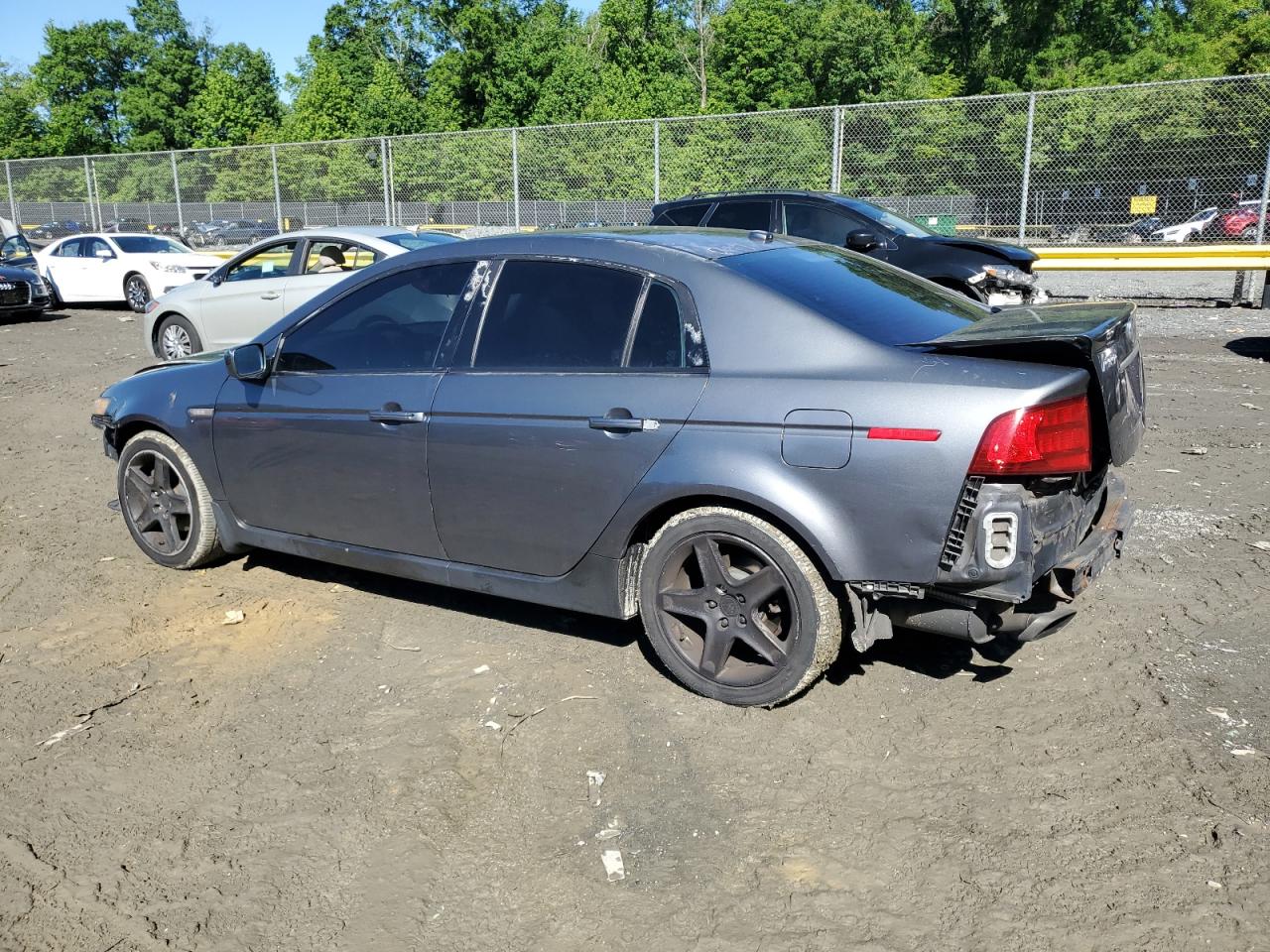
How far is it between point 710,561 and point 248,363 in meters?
2.39

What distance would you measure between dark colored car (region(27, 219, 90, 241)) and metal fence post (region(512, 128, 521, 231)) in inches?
630

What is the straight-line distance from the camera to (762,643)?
385 cm

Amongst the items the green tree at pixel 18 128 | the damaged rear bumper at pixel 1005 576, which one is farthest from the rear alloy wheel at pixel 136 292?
the green tree at pixel 18 128

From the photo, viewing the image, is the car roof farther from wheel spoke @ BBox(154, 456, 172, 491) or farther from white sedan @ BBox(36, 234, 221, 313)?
white sedan @ BBox(36, 234, 221, 313)

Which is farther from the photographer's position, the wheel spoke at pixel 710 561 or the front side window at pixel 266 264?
the front side window at pixel 266 264

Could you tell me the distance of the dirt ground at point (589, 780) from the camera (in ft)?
9.32

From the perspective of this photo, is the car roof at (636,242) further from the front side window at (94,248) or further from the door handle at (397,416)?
the front side window at (94,248)

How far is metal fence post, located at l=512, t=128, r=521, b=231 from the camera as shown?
Answer: 1978 cm

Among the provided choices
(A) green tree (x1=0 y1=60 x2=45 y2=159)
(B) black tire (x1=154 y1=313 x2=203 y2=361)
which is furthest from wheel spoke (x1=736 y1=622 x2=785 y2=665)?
(A) green tree (x1=0 y1=60 x2=45 y2=159)

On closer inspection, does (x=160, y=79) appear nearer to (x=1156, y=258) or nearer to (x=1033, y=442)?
(x=1156, y=258)

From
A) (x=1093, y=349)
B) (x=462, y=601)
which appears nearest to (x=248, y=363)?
(x=462, y=601)

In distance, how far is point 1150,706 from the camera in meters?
3.86

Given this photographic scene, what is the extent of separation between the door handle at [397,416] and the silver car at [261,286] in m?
6.88

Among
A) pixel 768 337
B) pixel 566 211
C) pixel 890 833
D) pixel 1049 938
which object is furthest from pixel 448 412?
pixel 566 211
